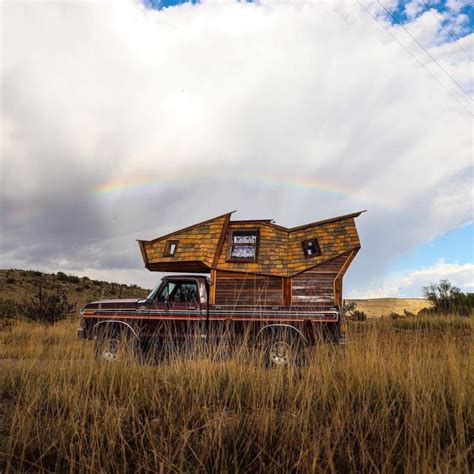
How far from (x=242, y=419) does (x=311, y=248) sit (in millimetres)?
8257

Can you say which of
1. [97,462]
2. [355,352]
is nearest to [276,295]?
[355,352]

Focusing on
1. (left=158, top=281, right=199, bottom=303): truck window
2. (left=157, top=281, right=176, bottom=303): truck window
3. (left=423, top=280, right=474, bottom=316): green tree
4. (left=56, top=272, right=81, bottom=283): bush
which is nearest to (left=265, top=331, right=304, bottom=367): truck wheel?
(left=158, top=281, right=199, bottom=303): truck window

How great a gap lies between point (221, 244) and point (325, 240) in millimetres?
2928

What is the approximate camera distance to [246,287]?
1155cm

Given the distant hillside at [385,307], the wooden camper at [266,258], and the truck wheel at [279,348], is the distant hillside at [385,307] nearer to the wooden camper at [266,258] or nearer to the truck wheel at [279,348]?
the wooden camper at [266,258]

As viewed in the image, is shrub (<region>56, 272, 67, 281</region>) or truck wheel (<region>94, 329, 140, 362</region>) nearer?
truck wheel (<region>94, 329, 140, 362</region>)

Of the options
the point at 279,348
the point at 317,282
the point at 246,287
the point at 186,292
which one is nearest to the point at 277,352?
the point at 279,348

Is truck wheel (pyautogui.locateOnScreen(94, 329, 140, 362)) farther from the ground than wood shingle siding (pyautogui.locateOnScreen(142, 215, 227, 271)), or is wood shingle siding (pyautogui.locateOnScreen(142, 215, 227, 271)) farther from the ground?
wood shingle siding (pyautogui.locateOnScreen(142, 215, 227, 271))

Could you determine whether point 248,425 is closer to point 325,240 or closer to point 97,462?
point 97,462

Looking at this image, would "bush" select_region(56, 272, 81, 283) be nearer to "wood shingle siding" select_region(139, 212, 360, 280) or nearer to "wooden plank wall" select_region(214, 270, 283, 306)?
"wood shingle siding" select_region(139, 212, 360, 280)

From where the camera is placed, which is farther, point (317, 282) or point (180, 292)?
point (317, 282)

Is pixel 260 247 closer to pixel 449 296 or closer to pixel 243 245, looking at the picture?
pixel 243 245

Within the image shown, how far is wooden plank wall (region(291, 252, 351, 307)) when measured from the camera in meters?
11.2

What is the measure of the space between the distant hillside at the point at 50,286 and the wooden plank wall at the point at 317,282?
67.5ft
